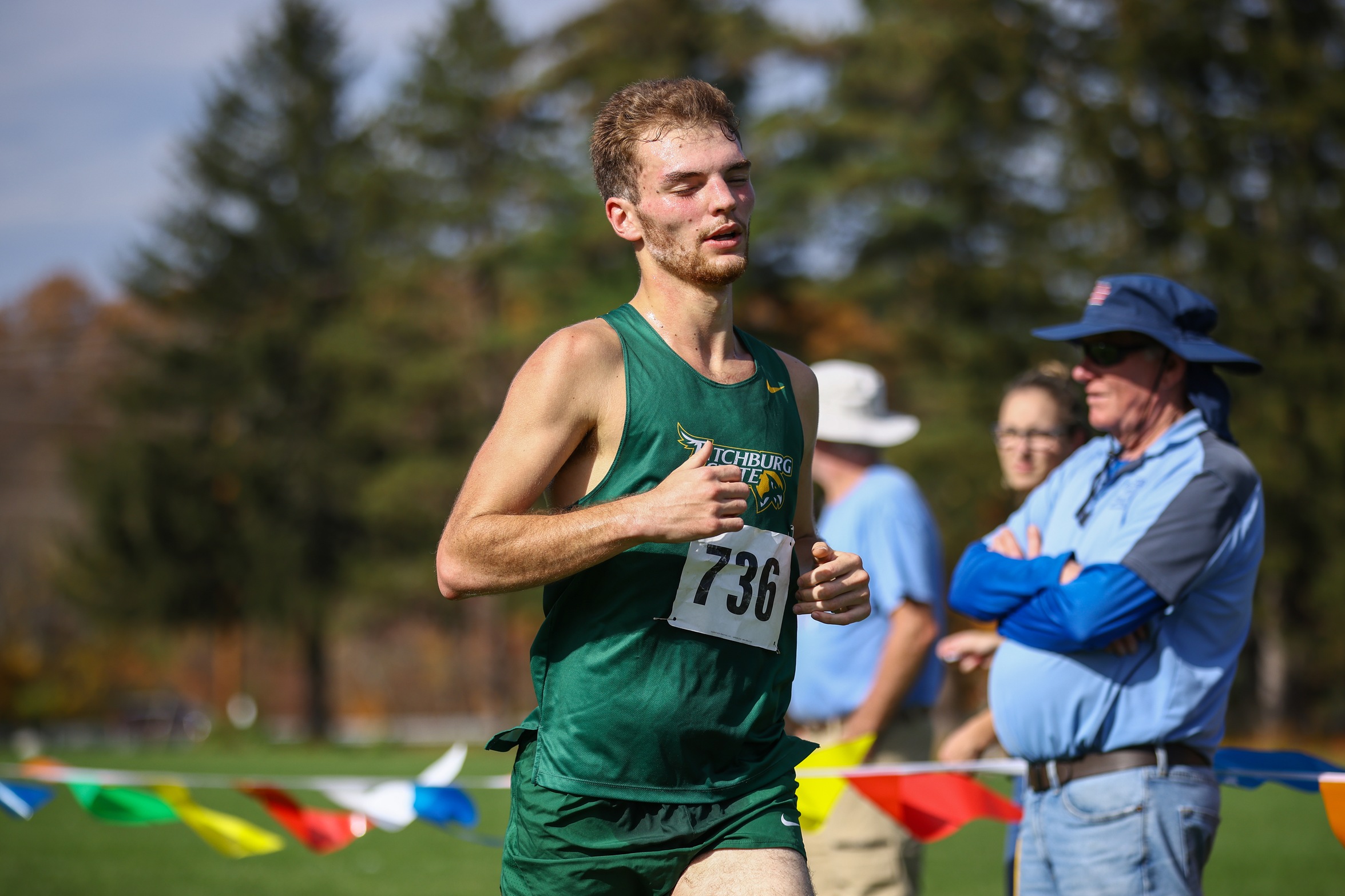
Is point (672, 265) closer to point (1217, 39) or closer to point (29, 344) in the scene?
point (1217, 39)

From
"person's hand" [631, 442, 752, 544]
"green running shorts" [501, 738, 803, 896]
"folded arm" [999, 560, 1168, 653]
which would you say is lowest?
"green running shorts" [501, 738, 803, 896]

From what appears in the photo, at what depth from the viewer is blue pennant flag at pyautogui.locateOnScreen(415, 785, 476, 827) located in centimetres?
566

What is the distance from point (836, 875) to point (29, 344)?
57.5m

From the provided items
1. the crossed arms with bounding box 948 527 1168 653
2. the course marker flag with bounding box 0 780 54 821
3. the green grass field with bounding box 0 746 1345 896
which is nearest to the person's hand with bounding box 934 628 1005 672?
the crossed arms with bounding box 948 527 1168 653

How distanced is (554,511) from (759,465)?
45 cm

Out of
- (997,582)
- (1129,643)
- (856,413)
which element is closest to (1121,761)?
(1129,643)

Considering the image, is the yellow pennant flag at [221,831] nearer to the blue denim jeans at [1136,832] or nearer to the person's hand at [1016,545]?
the person's hand at [1016,545]

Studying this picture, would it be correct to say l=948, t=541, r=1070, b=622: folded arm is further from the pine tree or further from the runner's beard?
the pine tree

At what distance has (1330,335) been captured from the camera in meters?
26.2

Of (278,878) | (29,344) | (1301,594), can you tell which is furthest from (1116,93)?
(29,344)

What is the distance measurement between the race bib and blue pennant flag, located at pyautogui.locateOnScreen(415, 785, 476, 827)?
3.20m

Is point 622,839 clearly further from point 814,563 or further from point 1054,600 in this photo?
point 1054,600

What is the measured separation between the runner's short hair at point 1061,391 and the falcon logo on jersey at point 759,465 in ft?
7.60

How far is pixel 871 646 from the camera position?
5020mm
